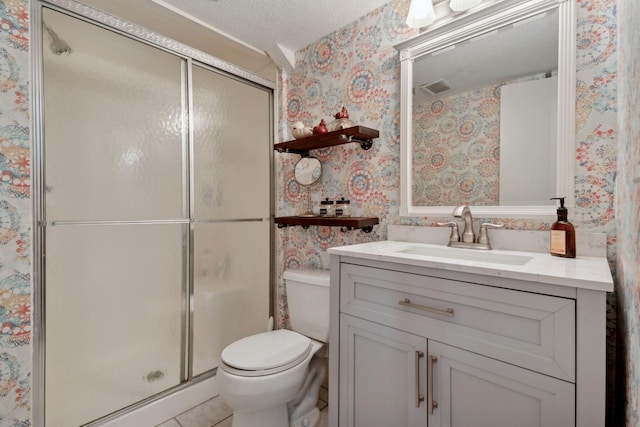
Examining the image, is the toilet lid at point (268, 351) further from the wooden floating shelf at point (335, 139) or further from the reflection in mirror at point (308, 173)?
the wooden floating shelf at point (335, 139)

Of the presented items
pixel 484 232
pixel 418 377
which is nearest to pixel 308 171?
pixel 484 232

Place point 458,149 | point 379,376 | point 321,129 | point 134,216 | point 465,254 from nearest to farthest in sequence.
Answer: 1. point 379,376
2. point 465,254
3. point 458,149
4. point 134,216
5. point 321,129

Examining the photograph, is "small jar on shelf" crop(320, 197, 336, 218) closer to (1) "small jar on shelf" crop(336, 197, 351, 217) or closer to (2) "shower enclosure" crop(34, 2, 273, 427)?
(1) "small jar on shelf" crop(336, 197, 351, 217)

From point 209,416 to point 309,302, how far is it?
0.84m

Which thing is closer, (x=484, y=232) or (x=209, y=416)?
(x=484, y=232)

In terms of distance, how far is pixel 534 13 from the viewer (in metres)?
1.24

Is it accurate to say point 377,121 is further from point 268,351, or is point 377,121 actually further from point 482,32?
point 268,351

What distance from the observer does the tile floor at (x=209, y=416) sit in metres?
1.62

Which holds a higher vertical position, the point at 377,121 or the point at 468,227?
the point at 377,121

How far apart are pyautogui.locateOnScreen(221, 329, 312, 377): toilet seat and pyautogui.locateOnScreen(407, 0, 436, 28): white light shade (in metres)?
1.75

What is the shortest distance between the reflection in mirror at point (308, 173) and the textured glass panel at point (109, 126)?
745 millimetres

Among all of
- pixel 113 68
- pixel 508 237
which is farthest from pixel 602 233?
pixel 113 68

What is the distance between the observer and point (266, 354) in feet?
4.81

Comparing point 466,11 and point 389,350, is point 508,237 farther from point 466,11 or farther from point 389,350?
point 466,11
